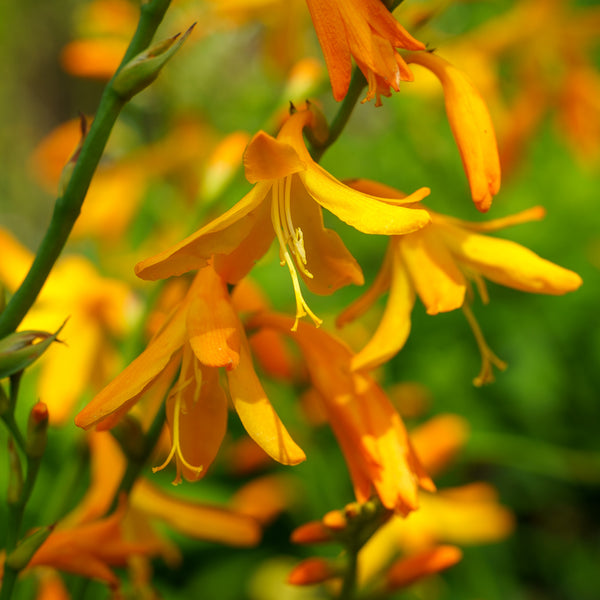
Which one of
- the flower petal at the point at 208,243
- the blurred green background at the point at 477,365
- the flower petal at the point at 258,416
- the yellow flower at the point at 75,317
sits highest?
the flower petal at the point at 208,243

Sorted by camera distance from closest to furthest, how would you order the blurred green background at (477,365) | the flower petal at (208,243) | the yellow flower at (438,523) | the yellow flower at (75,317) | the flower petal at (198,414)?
the flower petal at (208,243) → the flower petal at (198,414) → the yellow flower at (75,317) → the yellow flower at (438,523) → the blurred green background at (477,365)

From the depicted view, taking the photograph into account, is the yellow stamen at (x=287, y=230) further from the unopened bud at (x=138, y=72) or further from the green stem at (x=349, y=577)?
the green stem at (x=349, y=577)

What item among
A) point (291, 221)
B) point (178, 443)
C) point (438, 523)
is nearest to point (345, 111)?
point (291, 221)

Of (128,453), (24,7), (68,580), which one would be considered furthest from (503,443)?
(24,7)

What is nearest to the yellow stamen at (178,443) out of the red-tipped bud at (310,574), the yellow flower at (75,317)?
the red-tipped bud at (310,574)

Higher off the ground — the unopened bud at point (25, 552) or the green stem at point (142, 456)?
the unopened bud at point (25, 552)

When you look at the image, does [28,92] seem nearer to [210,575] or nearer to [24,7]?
[24,7]
